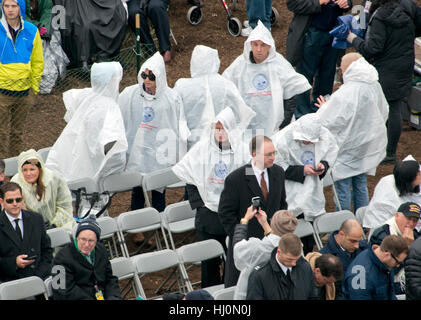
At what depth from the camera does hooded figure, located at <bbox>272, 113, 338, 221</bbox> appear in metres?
8.21

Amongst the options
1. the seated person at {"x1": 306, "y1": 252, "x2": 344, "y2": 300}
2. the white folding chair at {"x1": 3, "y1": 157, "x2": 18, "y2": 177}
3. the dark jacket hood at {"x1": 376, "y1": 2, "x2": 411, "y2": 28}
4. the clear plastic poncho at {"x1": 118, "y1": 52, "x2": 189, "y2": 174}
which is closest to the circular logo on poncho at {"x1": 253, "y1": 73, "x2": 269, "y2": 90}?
the clear plastic poncho at {"x1": 118, "y1": 52, "x2": 189, "y2": 174}

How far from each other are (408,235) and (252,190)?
131 centimetres

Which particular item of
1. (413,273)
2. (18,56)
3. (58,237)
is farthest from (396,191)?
(18,56)

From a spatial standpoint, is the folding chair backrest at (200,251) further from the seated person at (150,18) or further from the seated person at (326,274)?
the seated person at (150,18)

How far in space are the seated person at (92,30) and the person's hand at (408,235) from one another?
5.62 meters

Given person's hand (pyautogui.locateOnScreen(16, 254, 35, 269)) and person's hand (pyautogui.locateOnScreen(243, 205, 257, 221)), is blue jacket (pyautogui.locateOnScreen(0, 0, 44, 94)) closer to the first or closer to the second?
person's hand (pyautogui.locateOnScreen(16, 254, 35, 269))

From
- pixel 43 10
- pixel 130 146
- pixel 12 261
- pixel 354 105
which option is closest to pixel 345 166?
pixel 354 105

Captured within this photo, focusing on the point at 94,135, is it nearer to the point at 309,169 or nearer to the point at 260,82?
the point at 260,82

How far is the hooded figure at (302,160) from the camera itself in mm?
8211

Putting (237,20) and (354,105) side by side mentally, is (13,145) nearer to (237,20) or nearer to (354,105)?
(354,105)

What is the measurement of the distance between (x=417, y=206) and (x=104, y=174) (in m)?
3.01

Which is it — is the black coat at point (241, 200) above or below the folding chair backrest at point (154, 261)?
above

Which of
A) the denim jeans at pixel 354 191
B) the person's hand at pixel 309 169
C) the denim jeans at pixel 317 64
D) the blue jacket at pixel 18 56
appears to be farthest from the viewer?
the denim jeans at pixel 317 64

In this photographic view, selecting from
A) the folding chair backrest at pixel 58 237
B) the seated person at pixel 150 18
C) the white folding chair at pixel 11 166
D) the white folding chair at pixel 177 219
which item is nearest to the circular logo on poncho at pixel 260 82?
the white folding chair at pixel 177 219
